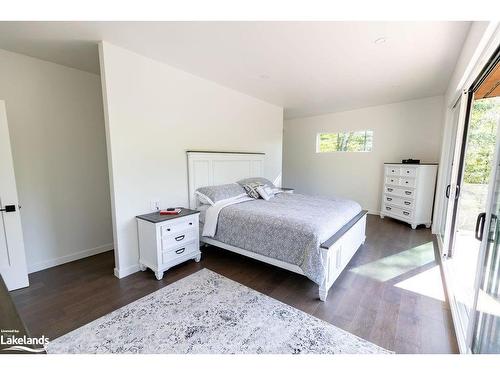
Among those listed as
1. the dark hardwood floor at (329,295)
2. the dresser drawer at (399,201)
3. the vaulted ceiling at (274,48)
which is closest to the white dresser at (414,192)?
the dresser drawer at (399,201)

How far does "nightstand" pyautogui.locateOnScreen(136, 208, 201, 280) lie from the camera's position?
247 centimetres

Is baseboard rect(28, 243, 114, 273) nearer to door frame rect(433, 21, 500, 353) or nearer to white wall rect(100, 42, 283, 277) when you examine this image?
white wall rect(100, 42, 283, 277)

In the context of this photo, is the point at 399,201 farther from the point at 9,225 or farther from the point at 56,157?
the point at 9,225

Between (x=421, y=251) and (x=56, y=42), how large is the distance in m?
5.04

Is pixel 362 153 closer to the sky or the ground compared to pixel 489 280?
closer to the sky

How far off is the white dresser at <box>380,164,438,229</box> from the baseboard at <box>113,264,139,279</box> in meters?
4.66

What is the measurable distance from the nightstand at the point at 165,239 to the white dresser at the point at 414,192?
3983mm

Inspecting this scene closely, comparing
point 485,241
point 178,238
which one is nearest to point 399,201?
point 485,241

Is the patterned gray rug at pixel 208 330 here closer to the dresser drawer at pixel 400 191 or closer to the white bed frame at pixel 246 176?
the white bed frame at pixel 246 176

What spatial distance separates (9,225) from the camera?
2.22 metres

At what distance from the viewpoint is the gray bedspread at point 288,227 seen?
7.04ft

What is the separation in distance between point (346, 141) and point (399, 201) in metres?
1.93

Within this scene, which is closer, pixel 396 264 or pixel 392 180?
pixel 396 264
